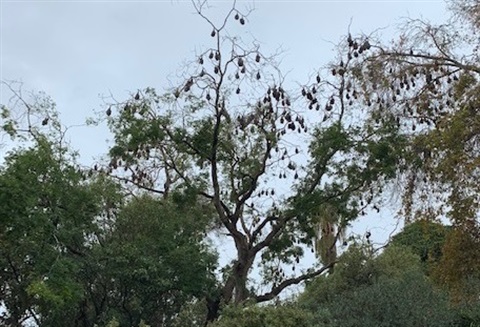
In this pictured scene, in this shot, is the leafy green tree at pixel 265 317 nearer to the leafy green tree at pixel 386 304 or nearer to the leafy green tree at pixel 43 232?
the leafy green tree at pixel 386 304

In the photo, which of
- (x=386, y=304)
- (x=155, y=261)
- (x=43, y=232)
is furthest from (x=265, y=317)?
(x=43, y=232)

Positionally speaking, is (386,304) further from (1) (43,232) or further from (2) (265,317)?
(1) (43,232)

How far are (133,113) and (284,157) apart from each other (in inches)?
140

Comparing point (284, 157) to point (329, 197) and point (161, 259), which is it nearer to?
point (329, 197)

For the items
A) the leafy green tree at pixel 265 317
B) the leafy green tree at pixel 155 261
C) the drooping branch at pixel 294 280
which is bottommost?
the leafy green tree at pixel 265 317

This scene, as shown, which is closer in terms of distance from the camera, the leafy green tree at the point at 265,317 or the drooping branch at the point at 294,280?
the leafy green tree at the point at 265,317

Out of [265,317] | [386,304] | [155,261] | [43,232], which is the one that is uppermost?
[43,232]

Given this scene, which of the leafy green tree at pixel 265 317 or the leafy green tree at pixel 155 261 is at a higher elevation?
the leafy green tree at pixel 155 261

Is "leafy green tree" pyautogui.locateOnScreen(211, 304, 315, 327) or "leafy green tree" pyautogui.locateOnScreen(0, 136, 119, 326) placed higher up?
"leafy green tree" pyautogui.locateOnScreen(0, 136, 119, 326)

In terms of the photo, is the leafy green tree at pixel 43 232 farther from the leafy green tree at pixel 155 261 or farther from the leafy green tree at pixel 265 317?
the leafy green tree at pixel 265 317

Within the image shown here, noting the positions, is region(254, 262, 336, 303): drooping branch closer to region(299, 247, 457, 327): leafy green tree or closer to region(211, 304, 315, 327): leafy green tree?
region(299, 247, 457, 327): leafy green tree

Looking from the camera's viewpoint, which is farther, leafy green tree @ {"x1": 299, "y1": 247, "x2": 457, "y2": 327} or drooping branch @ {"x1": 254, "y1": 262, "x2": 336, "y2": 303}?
drooping branch @ {"x1": 254, "y1": 262, "x2": 336, "y2": 303}

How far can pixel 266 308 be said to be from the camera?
12289 mm

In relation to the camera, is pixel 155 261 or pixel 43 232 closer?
pixel 43 232
